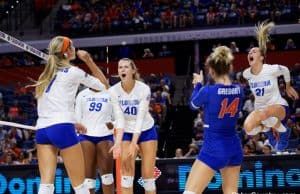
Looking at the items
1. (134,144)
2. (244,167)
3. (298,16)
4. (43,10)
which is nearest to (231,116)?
(134,144)

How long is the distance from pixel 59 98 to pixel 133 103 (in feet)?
4.49

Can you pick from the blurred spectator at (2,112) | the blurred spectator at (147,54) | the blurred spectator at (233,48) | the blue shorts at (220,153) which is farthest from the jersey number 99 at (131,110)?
the blurred spectator at (147,54)

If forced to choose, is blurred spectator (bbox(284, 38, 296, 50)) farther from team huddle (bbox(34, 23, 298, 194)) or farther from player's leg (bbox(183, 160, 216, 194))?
player's leg (bbox(183, 160, 216, 194))

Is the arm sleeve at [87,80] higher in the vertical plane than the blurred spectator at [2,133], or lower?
higher

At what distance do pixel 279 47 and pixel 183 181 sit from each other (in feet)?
40.9

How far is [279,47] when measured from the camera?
21297 mm

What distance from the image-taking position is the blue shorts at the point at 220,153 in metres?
5.93

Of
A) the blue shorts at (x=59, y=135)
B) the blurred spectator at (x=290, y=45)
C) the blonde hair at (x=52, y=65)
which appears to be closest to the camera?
the blue shorts at (x=59, y=135)

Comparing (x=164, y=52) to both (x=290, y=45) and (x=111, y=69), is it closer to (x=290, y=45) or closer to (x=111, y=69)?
(x=111, y=69)

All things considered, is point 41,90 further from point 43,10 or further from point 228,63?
point 43,10

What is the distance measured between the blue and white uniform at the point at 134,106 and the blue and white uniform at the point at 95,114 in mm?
428

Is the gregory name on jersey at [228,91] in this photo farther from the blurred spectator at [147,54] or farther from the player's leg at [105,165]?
the blurred spectator at [147,54]

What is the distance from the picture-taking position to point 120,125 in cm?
730

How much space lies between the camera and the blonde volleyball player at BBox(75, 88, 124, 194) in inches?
318
